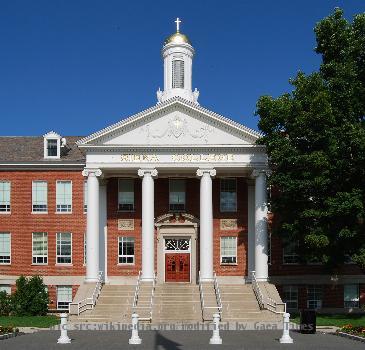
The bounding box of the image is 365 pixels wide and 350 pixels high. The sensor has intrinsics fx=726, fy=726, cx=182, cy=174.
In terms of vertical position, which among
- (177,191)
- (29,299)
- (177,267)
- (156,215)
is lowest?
(29,299)

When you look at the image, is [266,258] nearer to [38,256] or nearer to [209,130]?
[209,130]

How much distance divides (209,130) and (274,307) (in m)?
12.0

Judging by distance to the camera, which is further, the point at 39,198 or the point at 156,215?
the point at 39,198

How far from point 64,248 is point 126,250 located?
4.28 metres

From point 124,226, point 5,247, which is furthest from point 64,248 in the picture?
point 124,226

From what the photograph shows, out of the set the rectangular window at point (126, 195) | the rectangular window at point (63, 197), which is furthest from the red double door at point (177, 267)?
the rectangular window at point (63, 197)

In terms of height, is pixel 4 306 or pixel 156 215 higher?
pixel 156 215

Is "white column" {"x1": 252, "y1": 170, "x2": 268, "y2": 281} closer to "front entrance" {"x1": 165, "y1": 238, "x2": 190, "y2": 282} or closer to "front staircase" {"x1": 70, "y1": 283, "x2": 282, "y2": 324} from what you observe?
"front staircase" {"x1": 70, "y1": 283, "x2": 282, "y2": 324}

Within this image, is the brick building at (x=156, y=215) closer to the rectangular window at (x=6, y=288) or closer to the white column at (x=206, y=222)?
the rectangular window at (x=6, y=288)

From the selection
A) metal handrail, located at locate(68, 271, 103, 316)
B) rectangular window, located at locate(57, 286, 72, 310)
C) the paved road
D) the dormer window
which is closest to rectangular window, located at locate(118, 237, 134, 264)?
rectangular window, located at locate(57, 286, 72, 310)

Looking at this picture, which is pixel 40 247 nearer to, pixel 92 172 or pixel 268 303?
pixel 92 172

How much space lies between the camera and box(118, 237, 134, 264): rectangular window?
48812mm

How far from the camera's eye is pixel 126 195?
1935 inches

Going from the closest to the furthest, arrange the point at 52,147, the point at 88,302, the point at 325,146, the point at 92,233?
the point at 325,146 → the point at 88,302 → the point at 92,233 → the point at 52,147
